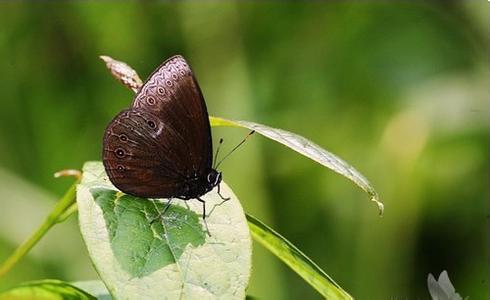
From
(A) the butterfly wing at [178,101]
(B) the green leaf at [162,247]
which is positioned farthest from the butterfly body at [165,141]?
(B) the green leaf at [162,247]

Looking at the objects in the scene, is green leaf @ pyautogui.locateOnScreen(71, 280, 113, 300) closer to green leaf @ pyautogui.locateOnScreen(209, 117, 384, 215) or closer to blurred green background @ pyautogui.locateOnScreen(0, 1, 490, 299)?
green leaf @ pyautogui.locateOnScreen(209, 117, 384, 215)

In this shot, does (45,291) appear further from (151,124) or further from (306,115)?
(306,115)

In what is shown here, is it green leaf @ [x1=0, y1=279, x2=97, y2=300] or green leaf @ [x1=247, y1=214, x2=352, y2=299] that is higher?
green leaf @ [x1=247, y1=214, x2=352, y2=299]

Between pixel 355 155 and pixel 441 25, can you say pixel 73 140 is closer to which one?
pixel 355 155

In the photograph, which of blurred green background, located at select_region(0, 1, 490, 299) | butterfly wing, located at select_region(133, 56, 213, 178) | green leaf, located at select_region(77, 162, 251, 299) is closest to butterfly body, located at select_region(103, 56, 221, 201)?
butterfly wing, located at select_region(133, 56, 213, 178)

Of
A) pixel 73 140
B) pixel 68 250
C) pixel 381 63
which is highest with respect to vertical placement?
pixel 381 63

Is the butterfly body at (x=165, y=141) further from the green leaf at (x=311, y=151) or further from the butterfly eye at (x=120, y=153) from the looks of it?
the green leaf at (x=311, y=151)

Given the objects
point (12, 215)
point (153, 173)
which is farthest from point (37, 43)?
point (153, 173)
